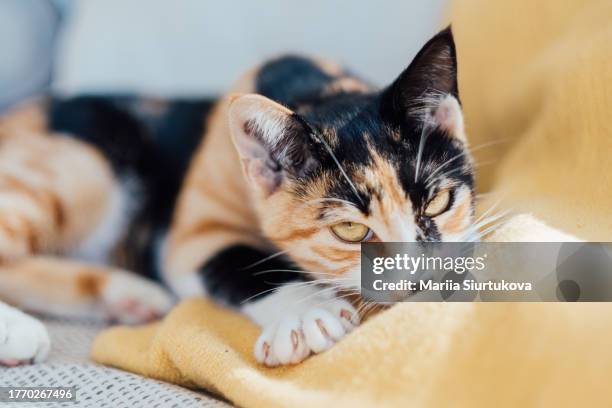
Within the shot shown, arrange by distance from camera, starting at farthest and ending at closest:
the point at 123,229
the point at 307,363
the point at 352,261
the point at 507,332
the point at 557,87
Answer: the point at 123,229, the point at 557,87, the point at 352,261, the point at 307,363, the point at 507,332

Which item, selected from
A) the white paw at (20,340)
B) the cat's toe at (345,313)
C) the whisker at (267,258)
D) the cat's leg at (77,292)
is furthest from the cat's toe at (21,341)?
the cat's toe at (345,313)

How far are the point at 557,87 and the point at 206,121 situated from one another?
0.83m

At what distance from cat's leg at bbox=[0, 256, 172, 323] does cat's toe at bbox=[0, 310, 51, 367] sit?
23 centimetres

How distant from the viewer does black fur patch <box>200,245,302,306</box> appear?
42.5 inches

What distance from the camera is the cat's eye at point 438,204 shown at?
0.92m

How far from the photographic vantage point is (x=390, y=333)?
79cm

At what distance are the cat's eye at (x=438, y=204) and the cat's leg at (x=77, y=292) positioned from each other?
1.96 ft

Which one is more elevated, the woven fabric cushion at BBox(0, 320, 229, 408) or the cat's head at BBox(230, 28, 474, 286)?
the cat's head at BBox(230, 28, 474, 286)

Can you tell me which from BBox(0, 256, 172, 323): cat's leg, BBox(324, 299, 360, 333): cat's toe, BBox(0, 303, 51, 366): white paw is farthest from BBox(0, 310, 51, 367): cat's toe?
BBox(324, 299, 360, 333): cat's toe

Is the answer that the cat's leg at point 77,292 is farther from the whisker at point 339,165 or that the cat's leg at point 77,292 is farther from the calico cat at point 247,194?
the whisker at point 339,165

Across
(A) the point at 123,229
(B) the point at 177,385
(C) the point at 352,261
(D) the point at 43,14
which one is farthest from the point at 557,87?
(D) the point at 43,14

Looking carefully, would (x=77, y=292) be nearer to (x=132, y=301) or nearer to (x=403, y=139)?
(x=132, y=301)

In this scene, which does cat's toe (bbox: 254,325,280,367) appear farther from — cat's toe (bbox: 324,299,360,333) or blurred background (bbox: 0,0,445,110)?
blurred background (bbox: 0,0,445,110)

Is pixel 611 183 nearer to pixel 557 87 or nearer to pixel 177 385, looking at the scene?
pixel 557 87
